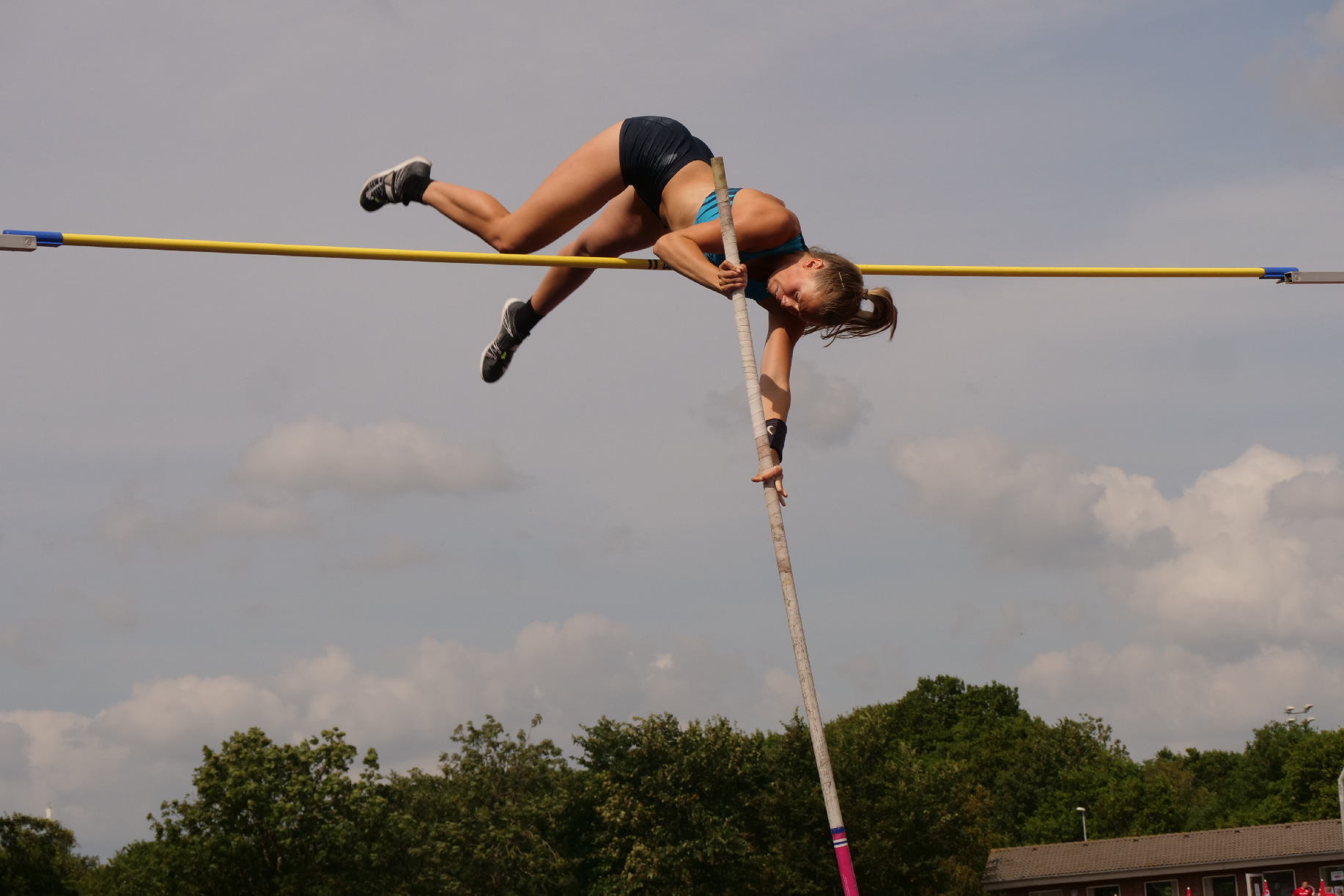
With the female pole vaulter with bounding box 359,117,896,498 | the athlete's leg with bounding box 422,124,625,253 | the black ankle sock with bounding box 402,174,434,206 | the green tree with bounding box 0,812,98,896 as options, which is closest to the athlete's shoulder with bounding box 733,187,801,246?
the female pole vaulter with bounding box 359,117,896,498

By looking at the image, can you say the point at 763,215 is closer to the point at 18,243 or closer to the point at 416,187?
the point at 416,187

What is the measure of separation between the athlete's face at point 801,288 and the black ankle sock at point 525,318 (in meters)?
1.84

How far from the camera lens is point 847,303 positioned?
264 inches

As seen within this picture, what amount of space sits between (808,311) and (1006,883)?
43278 millimetres

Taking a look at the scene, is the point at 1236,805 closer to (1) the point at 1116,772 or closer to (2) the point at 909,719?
(1) the point at 1116,772

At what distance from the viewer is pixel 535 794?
136 ft

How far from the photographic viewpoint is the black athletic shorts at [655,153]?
6.79 meters

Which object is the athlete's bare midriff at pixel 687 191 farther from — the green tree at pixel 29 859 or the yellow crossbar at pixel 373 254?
the green tree at pixel 29 859

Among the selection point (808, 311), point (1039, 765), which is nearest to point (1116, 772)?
point (1039, 765)

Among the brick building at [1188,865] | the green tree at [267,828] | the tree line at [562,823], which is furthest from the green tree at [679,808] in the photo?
the brick building at [1188,865]

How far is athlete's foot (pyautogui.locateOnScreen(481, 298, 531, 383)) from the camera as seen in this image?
8109 millimetres

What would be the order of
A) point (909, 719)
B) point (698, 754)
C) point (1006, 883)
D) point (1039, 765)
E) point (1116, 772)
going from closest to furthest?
point (698, 754), point (1006, 883), point (1116, 772), point (1039, 765), point (909, 719)

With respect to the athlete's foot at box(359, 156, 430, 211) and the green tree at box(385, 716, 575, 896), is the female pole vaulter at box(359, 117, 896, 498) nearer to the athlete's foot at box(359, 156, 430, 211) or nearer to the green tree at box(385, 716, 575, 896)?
the athlete's foot at box(359, 156, 430, 211)

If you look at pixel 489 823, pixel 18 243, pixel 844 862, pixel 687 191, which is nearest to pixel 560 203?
pixel 687 191
